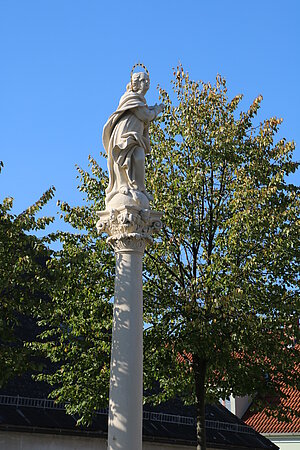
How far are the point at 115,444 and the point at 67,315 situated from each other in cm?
948

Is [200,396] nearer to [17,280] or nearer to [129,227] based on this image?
[17,280]

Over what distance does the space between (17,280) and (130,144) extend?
6.09 m

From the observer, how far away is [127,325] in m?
11.5

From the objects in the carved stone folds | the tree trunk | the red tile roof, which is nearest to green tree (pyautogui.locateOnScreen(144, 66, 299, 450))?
the tree trunk

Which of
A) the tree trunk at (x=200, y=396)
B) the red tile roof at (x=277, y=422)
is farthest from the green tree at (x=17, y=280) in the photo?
the red tile roof at (x=277, y=422)

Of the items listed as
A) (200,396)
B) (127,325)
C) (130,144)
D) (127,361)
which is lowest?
(127,361)

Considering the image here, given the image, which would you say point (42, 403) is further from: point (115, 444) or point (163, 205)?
point (115, 444)

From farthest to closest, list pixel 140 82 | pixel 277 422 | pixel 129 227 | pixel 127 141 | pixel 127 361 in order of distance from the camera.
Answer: pixel 277 422 < pixel 140 82 < pixel 127 141 < pixel 129 227 < pixel 127 361

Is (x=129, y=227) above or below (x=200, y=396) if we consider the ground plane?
above

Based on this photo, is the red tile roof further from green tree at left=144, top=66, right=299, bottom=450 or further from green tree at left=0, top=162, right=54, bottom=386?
green tree at left=0, top=162, right=54, bottom=386

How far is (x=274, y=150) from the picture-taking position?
21734 mm

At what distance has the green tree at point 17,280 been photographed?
647 inches

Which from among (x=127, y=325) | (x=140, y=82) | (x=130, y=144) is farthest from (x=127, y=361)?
(x=140, y=82)

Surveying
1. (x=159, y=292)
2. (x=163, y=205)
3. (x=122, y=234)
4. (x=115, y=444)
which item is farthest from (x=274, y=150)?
(x=115, y=444)
